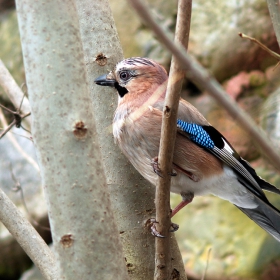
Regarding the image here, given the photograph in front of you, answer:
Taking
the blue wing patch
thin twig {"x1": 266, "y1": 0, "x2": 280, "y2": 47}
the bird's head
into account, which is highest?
thin twig {"x1": 266, "y1": 0, "x2": 280, "y2": 47}

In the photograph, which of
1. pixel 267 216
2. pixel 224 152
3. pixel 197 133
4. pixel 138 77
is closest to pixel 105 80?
pixel 138 77

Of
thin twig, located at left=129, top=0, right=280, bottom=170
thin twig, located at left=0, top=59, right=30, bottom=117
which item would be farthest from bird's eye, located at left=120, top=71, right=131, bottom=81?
thin twig, located at left=129, top=0, right=280, bottom=170

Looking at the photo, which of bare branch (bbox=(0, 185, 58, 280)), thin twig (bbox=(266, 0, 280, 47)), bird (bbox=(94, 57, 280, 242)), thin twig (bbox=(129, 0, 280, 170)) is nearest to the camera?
thin twig (bbox=(129, 0, 280, 170))

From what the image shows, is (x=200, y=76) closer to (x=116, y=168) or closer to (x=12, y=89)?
(x=116, y=168)

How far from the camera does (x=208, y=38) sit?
6.05 meters

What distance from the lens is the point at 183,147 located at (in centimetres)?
252

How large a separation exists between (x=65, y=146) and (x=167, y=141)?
323mm

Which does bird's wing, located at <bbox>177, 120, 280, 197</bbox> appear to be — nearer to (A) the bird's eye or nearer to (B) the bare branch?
(A) the bird's eye

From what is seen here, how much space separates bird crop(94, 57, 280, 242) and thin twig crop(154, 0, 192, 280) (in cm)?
48

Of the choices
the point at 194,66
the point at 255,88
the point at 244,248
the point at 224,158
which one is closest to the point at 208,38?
the point at 255,88

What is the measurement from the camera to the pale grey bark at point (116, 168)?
2258 millimetres

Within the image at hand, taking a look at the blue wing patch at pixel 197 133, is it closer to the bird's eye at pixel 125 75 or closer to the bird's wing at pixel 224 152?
the bird's wing at pixel 224 152

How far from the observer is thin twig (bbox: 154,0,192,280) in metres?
1.32

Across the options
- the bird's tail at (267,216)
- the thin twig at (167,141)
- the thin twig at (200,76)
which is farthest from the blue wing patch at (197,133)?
the thin twig at (200,76)
